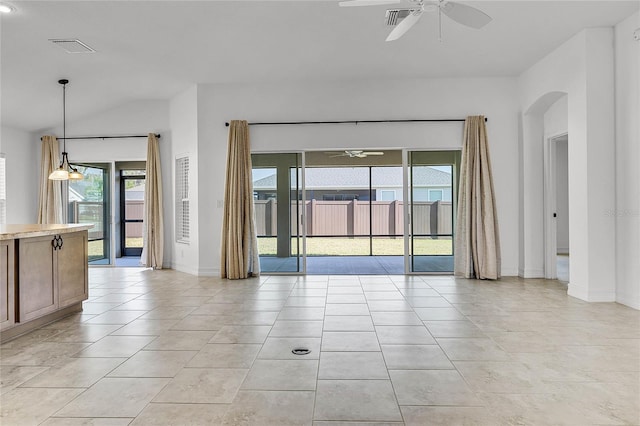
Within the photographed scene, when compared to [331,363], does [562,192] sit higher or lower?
higher

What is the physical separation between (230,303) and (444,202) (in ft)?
12.3

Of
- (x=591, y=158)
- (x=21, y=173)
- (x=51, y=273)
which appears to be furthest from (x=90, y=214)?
(x=591, y=158)

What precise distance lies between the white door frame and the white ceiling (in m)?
1.32

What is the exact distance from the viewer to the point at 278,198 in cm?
658

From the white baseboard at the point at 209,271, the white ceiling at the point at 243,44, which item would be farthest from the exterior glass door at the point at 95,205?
the white baseboard at the point at 209,271

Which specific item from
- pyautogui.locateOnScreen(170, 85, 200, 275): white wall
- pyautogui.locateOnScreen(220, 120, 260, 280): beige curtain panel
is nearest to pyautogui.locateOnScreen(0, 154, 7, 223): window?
pyautogui.locateOnScreen(170, 85, 200, 275): white wall

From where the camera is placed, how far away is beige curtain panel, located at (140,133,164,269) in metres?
7.15

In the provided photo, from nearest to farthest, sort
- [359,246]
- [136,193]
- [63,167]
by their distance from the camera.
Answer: [63,167], [136,193], [359,246]

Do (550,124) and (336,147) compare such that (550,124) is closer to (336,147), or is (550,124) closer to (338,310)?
(336,147)

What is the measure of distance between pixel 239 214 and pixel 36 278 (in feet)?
9.82

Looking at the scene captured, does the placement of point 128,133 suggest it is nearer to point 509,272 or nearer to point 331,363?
point 331,363

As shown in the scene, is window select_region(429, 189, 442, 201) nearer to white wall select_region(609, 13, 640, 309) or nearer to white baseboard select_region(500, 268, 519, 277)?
white baseboard select_region(500, 268, 519, 277)

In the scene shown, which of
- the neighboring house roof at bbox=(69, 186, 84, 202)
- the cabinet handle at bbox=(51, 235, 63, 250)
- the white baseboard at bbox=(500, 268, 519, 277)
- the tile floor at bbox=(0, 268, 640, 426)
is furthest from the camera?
the neighboring house roof at bbox=(69, 186, 84, 202)

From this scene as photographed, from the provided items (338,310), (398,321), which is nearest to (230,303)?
(338,310)
